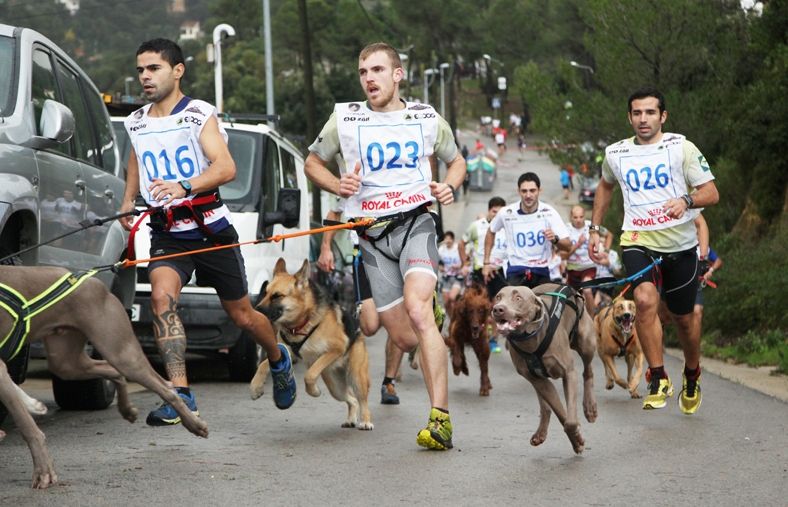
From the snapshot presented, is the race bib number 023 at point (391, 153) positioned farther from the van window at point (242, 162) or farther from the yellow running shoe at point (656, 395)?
the van window at point (242, 162)

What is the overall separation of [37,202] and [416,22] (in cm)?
11281

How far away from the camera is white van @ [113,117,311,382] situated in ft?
40.5

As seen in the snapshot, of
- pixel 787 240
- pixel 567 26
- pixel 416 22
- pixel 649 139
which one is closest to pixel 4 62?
pixel 649 139

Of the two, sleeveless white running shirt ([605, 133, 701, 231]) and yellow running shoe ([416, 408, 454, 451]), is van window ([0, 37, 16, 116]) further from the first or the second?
sleeveless white running shirt ([605, 133, 701, 231])

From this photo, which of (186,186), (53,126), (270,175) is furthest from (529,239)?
(53,126)


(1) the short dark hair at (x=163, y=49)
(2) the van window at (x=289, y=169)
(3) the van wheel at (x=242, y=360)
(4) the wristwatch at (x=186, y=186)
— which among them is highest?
(1) the short dark hair at (x=163, y=49)

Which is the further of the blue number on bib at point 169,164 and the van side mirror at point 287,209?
the van side mirror at point 287,209

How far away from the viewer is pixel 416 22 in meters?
119

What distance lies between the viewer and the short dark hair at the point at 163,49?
7672 millimetres

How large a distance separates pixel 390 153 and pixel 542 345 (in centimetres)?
141

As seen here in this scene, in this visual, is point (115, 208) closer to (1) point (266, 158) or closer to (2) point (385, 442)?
(2) point (385, 442)

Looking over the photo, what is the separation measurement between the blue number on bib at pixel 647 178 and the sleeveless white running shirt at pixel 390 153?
2099 mm

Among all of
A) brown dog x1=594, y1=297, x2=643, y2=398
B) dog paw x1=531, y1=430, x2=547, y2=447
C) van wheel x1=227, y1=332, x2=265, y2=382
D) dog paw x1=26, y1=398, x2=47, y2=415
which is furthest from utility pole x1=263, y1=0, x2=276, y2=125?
dog paw x1=26, y1=398, x2=47, y2=415

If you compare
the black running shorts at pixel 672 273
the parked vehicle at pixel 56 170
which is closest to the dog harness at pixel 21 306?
the parked vehicle at pixel 56 170
